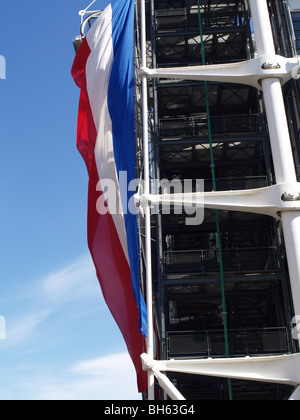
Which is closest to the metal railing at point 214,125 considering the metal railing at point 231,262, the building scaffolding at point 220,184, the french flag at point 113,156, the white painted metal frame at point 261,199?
the building scaffolding at point 220,184

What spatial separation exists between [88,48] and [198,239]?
36.6 feet

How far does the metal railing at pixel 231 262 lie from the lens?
902 inches

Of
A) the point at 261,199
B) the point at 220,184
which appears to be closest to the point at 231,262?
the point at 220,184

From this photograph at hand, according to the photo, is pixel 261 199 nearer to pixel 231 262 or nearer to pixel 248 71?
pixel 248 71

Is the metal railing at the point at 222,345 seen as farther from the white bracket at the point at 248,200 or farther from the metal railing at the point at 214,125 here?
the metal railing at the point at 214,125

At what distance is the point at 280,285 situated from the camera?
23531 millimetres

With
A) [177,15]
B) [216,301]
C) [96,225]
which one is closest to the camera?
[96,225]

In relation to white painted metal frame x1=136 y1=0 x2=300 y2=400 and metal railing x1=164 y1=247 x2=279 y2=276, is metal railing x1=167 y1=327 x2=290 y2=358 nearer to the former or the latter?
metal railing x1=164 y1=247 x2=279 y2=276

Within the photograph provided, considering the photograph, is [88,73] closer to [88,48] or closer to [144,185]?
[88,48]

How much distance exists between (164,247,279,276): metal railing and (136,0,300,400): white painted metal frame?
5582mm

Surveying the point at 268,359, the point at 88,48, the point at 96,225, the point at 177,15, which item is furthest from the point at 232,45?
the point at 268,359

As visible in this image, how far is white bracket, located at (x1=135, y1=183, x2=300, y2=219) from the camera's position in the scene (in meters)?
16.6

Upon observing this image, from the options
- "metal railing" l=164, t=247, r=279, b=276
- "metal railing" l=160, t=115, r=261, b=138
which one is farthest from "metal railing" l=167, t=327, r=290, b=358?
"metal railing" l=160, t=115, r=261, b=138
